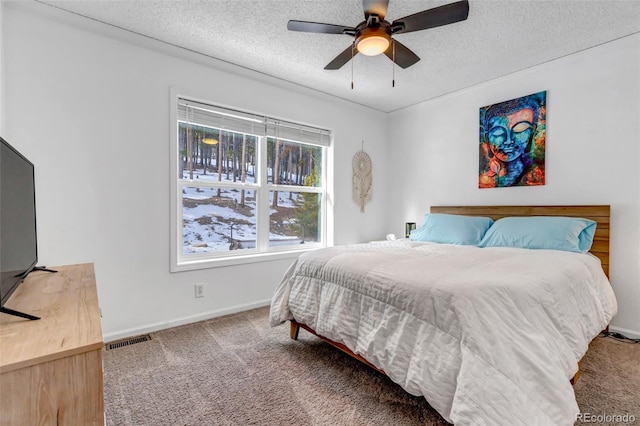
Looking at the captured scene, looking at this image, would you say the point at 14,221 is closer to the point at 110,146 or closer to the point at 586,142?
the point at 110,146

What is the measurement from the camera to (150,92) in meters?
2.60

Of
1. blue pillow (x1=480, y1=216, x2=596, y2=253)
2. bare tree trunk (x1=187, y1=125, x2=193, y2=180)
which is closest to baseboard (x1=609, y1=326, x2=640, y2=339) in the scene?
blue pillow (x1=480, y1=216, x2=596, y2=253)

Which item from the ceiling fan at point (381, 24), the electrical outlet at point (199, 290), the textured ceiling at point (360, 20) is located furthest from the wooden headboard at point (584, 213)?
the electrical outlet at point (199, 290)

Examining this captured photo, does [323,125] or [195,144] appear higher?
[323,125]

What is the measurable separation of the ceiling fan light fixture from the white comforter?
1.38 meters

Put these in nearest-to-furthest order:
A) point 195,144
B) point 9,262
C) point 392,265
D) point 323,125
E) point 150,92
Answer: point 9,262 → point 392,265 → point 150,92 → point 195,144 → point 323,125

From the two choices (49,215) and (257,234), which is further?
(257,234)

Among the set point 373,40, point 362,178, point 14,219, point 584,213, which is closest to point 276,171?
point 362,178

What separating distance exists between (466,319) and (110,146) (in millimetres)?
2795

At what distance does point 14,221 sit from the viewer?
1.16 metres

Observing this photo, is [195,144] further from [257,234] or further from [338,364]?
[338,364]

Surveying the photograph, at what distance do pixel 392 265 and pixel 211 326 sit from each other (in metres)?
1.83

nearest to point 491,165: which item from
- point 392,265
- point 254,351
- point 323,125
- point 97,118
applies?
point 323,125

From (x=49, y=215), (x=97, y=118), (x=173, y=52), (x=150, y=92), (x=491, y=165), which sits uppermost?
(x=173, y=52)
